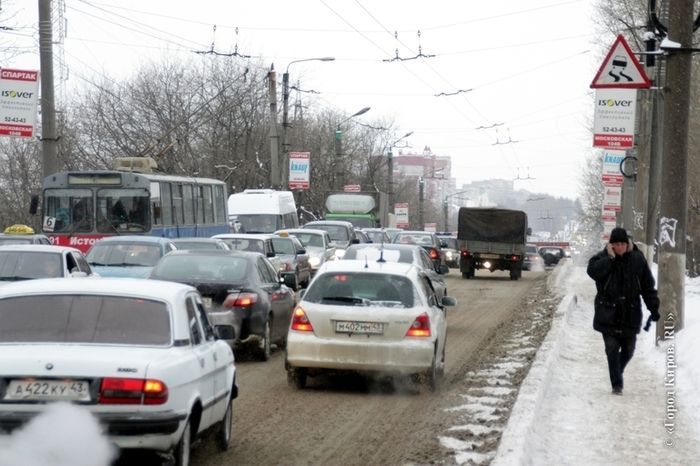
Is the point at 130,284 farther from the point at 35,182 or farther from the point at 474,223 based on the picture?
the point at 35,182

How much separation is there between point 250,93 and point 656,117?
42.4 m

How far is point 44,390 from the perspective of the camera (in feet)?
22.7

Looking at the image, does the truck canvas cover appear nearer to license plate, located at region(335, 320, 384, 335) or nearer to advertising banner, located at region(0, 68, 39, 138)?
advertising banner, located at region(0, 68, 39, 138)

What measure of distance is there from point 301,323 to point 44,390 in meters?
5.90

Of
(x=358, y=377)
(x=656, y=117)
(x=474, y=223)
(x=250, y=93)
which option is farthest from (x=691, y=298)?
(x=250, y=93)

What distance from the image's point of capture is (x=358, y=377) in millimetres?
14000

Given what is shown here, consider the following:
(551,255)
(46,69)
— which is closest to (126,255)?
(46,69)

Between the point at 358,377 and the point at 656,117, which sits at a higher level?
the point at 656,117

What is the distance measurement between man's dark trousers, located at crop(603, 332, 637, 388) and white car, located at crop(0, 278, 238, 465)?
15.4 feet

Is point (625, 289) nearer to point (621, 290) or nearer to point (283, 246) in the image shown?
point (621, 290)

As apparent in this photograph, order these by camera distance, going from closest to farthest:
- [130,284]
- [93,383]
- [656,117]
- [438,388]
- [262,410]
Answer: [93,383] → [130,284] → [262,410] → [438,388] → [656,117]

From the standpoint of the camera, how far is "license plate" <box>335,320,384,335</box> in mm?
12469

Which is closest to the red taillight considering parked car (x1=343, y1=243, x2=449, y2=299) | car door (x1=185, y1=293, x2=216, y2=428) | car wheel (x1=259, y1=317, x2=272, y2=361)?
car wheel (x1=259, y1=317, x2=272, y2=361)

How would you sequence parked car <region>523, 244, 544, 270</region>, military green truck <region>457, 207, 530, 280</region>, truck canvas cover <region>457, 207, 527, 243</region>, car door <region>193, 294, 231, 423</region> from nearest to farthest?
car door <region>193, 294, 231, 423</region> → military green truck <region>457, 207, 530, 280</region> → truck canvas cover <region>457, 207, 527, 243</region> → parked car <region>523, 244, 544, 270</region>
